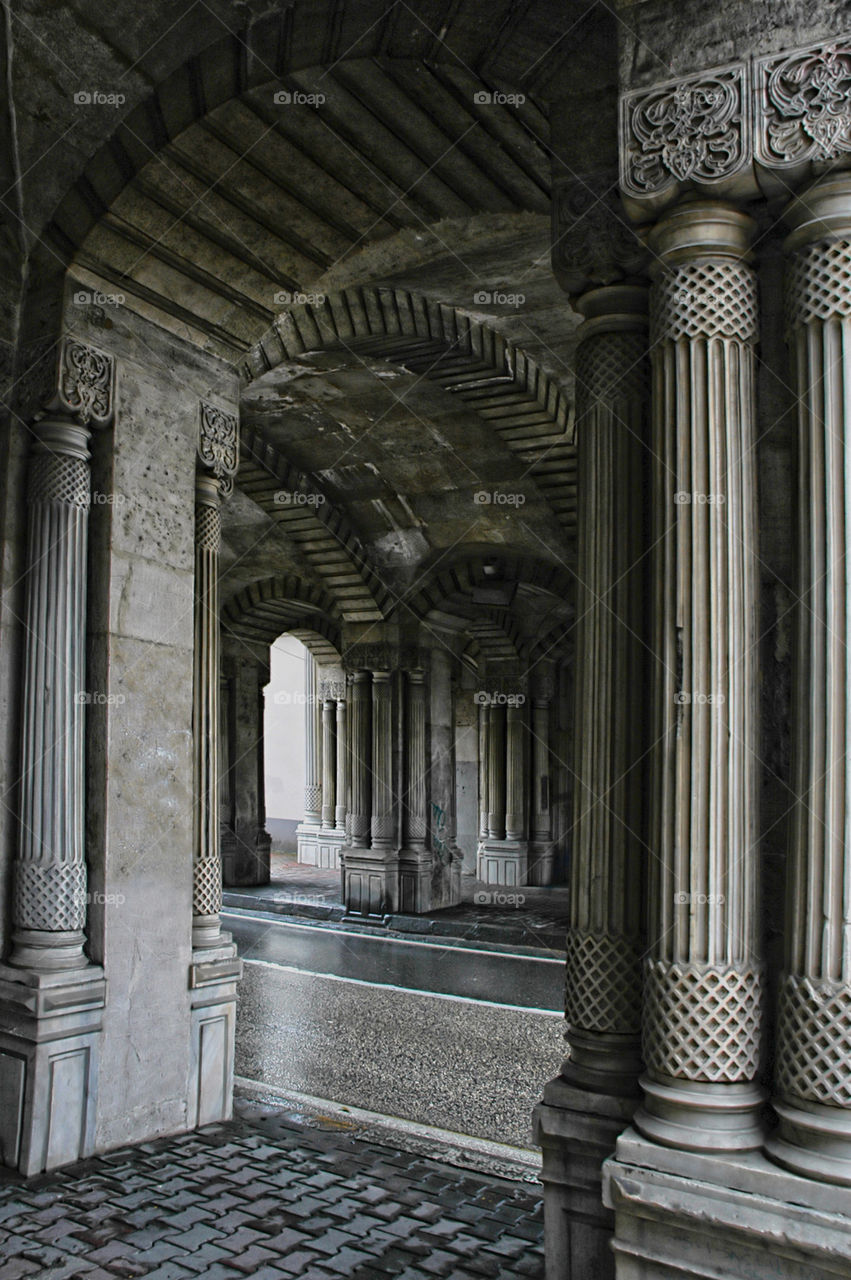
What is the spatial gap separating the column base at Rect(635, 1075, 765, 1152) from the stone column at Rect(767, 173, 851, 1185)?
5 cm

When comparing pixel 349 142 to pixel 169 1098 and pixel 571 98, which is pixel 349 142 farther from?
pixel 169 1098

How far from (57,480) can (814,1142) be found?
3.60m

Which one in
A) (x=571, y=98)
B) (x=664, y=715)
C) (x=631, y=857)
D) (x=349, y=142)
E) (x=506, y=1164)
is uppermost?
(x=349, y=142)

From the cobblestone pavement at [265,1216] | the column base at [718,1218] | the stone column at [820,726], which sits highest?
the stone column at [820,726]

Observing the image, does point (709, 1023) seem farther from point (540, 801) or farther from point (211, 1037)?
point (540, 801)

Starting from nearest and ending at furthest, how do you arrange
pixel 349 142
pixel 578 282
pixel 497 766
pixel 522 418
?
pixel 578 282, pixel 349 142, pixel 522 418, pixel 497 766

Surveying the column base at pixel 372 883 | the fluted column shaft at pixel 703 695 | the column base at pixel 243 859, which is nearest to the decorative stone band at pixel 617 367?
the fluted column shaft at pixel 703 695

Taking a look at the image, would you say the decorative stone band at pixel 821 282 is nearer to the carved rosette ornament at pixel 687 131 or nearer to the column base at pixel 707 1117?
the carved rosette ornament at pixel 687 131

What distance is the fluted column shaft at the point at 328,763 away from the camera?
17.1 meters

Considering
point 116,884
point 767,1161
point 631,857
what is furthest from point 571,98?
point 116,884

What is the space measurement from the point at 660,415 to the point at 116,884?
2.93m

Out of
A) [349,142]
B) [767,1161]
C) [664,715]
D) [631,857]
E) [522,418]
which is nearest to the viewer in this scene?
[767,1161]

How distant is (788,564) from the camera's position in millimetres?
2496

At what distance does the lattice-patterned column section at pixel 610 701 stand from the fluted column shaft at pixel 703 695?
0.59 feet
